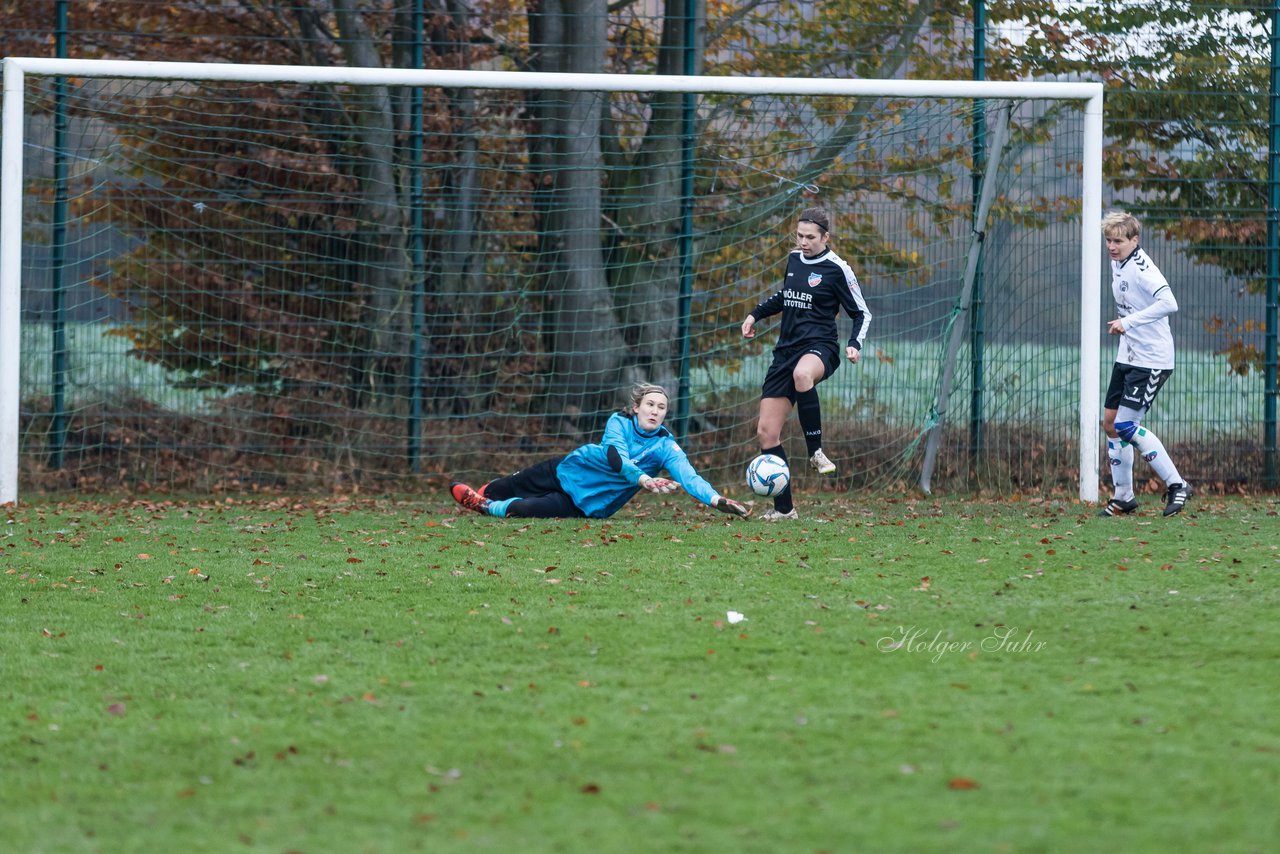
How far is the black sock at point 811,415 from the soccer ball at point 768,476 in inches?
15.1

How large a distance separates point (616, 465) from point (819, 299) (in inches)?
59.6

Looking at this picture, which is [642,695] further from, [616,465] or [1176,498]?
[1176,498]

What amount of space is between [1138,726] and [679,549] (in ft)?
10.6

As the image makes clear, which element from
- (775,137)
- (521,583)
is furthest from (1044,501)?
(521,583)

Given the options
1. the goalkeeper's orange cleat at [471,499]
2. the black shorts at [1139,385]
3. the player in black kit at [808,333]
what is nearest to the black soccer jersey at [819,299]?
the player in black kit at [808,333]

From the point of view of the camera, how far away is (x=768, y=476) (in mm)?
7555

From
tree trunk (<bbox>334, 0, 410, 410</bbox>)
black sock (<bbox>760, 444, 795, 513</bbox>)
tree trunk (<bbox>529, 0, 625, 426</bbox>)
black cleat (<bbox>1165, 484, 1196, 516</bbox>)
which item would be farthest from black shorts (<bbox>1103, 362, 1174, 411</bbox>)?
tree trunk (<bbox>334, 0, 410, 410</bbox>)

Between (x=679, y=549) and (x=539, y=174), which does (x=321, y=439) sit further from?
(x=679, y=549)

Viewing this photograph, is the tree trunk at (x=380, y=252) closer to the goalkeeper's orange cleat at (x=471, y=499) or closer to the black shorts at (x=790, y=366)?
the goalkeeper's orange cleat at (x=471, y=499)

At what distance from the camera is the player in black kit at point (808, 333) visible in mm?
7848

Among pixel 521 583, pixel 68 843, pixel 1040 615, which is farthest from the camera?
pixel 521 583

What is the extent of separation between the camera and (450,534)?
7.25 m

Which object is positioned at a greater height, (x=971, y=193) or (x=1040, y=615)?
(x=971, y=193)

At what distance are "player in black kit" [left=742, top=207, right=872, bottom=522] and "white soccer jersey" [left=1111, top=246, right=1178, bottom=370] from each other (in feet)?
4.83
